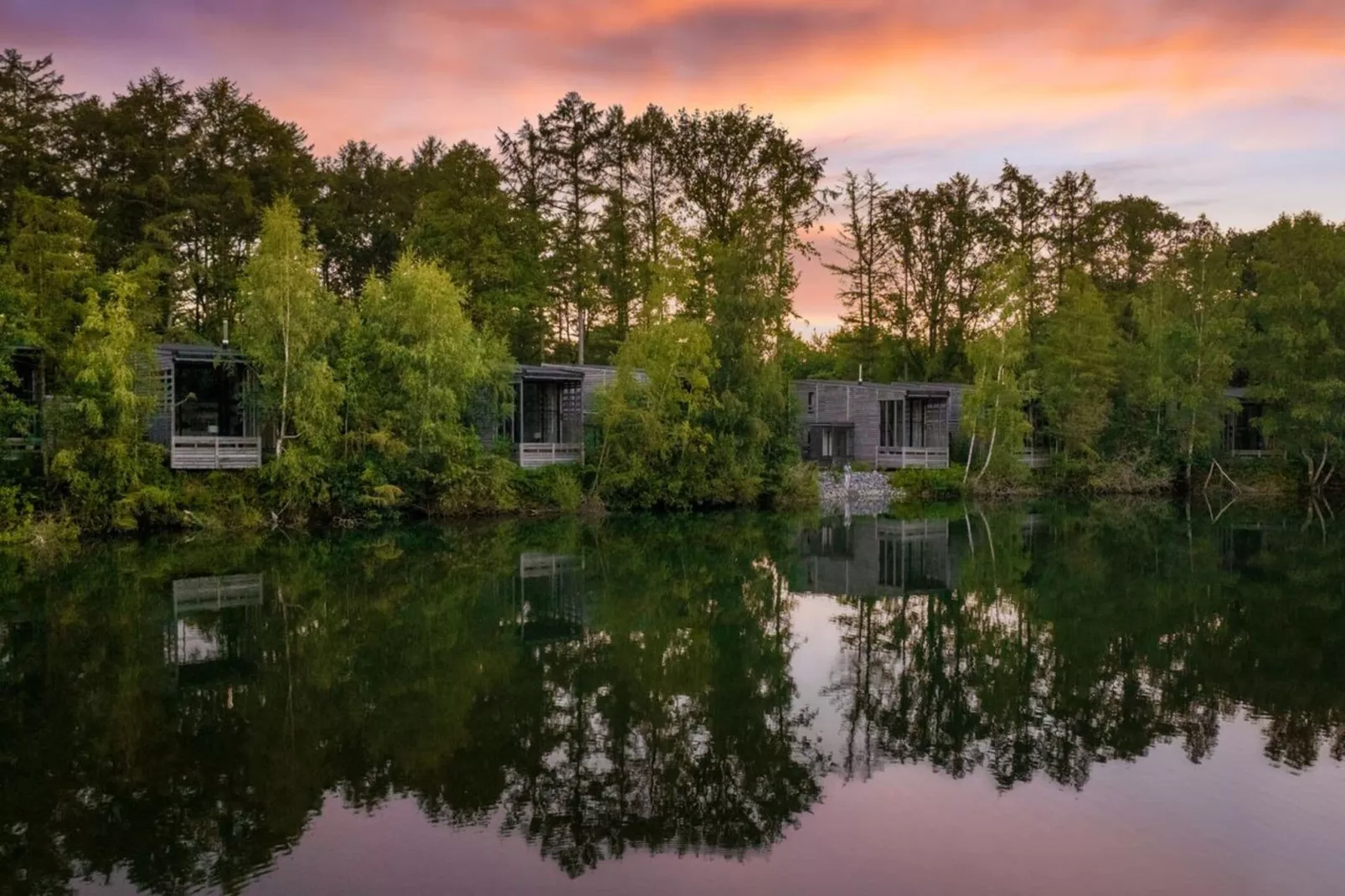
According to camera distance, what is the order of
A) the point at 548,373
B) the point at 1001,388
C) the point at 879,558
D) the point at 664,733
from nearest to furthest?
the point at 664,733 < the point at 879,558 < the point at 548,373 < the point at 1001,388

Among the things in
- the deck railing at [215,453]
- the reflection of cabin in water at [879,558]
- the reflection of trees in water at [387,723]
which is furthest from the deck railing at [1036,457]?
the deck railing at [215,453]

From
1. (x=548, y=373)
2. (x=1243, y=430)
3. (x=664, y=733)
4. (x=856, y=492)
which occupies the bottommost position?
(x=664, y=733)

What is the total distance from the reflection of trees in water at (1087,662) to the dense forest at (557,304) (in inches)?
551

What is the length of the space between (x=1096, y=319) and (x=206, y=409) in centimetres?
3367

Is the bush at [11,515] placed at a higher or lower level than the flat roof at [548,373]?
lower

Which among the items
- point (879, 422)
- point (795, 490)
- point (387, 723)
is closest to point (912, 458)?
point (879, 422)

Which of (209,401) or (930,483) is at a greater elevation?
(209,401)

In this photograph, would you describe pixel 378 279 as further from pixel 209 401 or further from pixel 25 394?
pixel 25 394

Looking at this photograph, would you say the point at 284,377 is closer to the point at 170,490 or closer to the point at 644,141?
the point at 170,490

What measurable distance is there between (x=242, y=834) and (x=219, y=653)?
20.4ft

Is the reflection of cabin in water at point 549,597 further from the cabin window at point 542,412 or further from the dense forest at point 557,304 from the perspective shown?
the cabin window at point 542,412

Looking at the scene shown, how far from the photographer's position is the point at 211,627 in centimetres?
1487

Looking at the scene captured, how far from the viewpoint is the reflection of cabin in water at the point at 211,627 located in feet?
41.2

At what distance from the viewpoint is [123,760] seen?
9.25 metres
